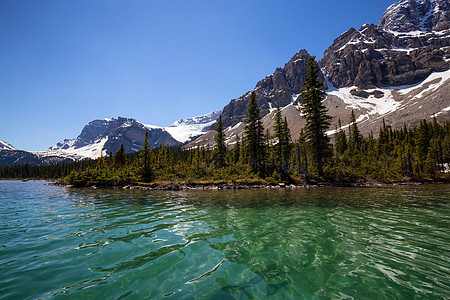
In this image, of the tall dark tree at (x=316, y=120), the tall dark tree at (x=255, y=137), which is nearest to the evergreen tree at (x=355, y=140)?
the tall dark tree at (x=316, y=120)

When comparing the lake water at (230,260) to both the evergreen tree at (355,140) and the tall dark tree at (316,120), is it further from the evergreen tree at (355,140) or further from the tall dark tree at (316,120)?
the evergreen tree at (355,140)

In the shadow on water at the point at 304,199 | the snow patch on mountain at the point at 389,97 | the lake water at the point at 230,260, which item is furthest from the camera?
the snow patch on mountain at the point at 389,97

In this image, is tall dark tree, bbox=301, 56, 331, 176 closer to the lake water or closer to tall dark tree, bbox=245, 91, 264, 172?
tall dark tree, bbox=245, 91, 264, 172

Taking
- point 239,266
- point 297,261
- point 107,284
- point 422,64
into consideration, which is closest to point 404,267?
point 297,261

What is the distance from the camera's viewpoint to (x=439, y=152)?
52812 millimetres

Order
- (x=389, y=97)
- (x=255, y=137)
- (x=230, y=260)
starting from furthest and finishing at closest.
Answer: (x=389, y=97) < (x=255, y=137) < (x=230, y=260)

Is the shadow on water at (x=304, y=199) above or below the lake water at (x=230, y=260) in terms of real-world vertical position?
below

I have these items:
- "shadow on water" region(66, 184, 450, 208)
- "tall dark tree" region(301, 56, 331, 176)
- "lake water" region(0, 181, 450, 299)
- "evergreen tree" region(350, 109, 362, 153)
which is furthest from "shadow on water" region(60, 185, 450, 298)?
"evergreen tree" region(350, 109, 362, 153)

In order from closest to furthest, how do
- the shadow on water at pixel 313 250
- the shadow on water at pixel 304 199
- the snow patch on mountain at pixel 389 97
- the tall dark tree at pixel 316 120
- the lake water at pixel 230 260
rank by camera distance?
the lake water at pixel 230 260 < the shadow on water at pixel 313 250 < the shadow on water at pixel 304 199 < the tall dark tree at pixel 316 120 < the snow patch on mountain at pixel 389 97

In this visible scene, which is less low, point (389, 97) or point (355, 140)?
point (389, 97)

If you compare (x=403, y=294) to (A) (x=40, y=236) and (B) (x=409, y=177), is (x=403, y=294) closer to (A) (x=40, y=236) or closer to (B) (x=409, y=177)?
(A) (x=40, y=236)

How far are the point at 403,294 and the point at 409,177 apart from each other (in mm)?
44684

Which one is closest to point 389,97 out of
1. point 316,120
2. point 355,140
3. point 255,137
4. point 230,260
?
point 355,140

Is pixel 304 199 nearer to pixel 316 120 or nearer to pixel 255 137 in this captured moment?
pixel 316 120
